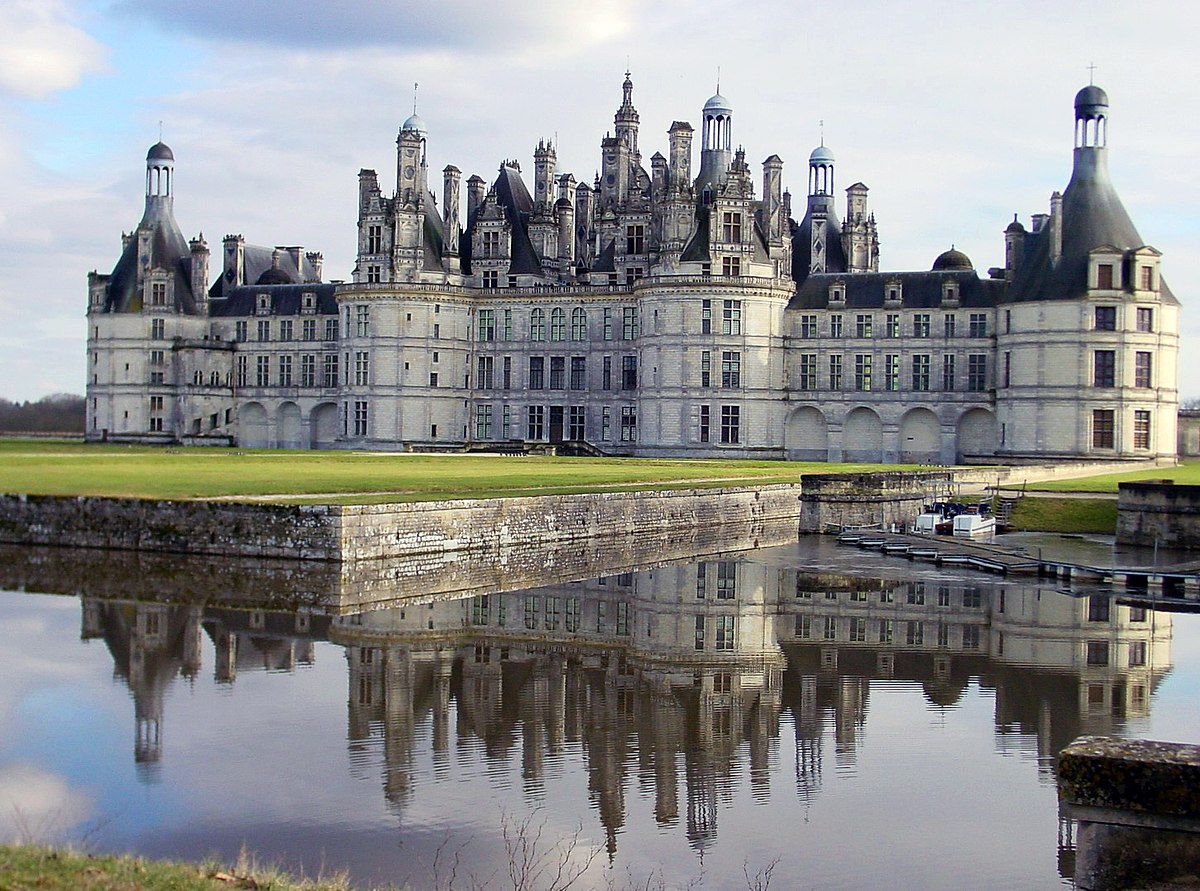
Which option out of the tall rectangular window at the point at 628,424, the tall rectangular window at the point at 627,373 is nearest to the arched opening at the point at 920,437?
the tall rectangular window at the point at 628,424

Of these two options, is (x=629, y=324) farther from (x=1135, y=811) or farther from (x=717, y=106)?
(x=1135, y=811)

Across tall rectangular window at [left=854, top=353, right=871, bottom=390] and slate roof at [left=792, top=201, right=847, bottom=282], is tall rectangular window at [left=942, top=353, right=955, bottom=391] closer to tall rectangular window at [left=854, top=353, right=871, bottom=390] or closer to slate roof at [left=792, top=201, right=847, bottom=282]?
tall rectangular window at [left=854, top=353, right=871, bottom=390]

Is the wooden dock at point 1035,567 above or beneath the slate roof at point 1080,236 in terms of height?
beneath

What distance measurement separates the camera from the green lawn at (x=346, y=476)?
33094 mm

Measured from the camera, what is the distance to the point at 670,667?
21359 mm

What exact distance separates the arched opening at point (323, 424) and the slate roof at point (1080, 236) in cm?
3427

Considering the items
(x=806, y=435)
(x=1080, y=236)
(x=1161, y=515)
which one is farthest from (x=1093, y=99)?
(x=1161, y=515)

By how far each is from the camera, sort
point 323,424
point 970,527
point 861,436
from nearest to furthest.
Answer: point 970,527, point 861,436, point 323,424

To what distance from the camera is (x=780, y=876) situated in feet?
40.1

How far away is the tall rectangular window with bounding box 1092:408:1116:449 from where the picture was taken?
2482 inches

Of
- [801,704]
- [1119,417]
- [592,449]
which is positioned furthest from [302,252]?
[801,704]

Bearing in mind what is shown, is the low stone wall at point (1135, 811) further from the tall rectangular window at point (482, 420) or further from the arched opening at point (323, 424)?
the arched opening at point (323, 424)

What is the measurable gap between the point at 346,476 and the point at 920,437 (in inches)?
1415

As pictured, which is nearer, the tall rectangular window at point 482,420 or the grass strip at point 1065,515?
the grass strip at point 1065,515
